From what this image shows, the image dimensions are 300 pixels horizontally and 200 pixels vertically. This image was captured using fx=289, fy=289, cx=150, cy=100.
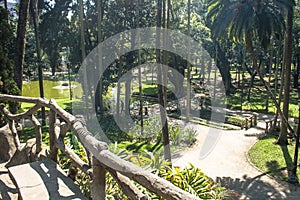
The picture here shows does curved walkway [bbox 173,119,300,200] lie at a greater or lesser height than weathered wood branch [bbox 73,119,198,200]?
lesser

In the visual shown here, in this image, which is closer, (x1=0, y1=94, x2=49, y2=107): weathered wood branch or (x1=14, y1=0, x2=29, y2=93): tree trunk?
(x1=0, y1=94, x2=49, y2=107): weathered wood branch

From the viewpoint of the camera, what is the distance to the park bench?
285 cm

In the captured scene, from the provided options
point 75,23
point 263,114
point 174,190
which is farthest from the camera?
point 263,114

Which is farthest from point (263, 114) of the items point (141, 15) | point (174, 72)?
point (141, 15)

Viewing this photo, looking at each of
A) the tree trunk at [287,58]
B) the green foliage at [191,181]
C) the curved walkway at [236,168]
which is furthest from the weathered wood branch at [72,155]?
the tree trunk at [287,58]

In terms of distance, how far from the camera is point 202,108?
1950cm

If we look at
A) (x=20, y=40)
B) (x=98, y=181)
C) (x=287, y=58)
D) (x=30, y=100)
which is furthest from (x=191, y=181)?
(x=287, y=58)

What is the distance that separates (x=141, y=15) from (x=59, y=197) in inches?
557

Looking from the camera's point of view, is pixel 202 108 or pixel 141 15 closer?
pixel 141 15

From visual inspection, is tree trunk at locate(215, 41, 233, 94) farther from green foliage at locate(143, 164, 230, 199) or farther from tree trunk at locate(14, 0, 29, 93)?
green foliage at locate(143, 164, 230, 199)

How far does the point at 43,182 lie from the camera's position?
3.09 metres

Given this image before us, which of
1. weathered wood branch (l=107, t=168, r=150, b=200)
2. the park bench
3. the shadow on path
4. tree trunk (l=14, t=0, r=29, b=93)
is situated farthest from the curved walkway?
weathered wood branch (l=107, t=168, r=150, b=200)

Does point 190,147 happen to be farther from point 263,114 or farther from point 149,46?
point 263,114

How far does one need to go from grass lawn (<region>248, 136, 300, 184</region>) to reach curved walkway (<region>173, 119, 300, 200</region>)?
289 millimetres
